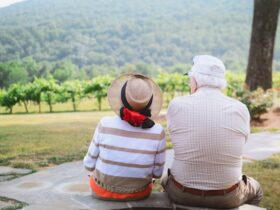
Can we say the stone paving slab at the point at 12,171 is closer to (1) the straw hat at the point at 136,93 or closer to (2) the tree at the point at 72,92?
(1) the straw hat at the point at 136,93

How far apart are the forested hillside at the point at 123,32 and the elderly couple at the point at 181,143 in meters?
34.6

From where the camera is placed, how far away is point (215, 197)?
2893mm

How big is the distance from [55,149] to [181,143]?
3.58 m

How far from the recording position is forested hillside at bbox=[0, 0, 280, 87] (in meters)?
47.5

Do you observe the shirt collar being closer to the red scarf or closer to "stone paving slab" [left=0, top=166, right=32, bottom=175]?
the red scarf

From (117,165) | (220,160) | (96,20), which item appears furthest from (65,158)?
(96,20)

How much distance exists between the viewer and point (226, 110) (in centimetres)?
287

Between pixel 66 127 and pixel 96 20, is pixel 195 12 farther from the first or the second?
pixel 66 127

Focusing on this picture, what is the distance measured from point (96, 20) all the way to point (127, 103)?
67.0 meters

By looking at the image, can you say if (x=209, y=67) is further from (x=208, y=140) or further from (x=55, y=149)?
(x=55, y=149)

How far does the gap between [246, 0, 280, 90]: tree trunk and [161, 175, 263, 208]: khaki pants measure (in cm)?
724

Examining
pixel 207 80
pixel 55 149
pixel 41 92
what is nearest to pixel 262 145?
pixel 55 149

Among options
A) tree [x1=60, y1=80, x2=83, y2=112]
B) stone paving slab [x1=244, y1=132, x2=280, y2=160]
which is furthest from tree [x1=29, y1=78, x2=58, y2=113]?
stone paving slab [x1=244, y1=132, x2=280, y2=160]

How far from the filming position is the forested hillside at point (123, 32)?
47469 mm
